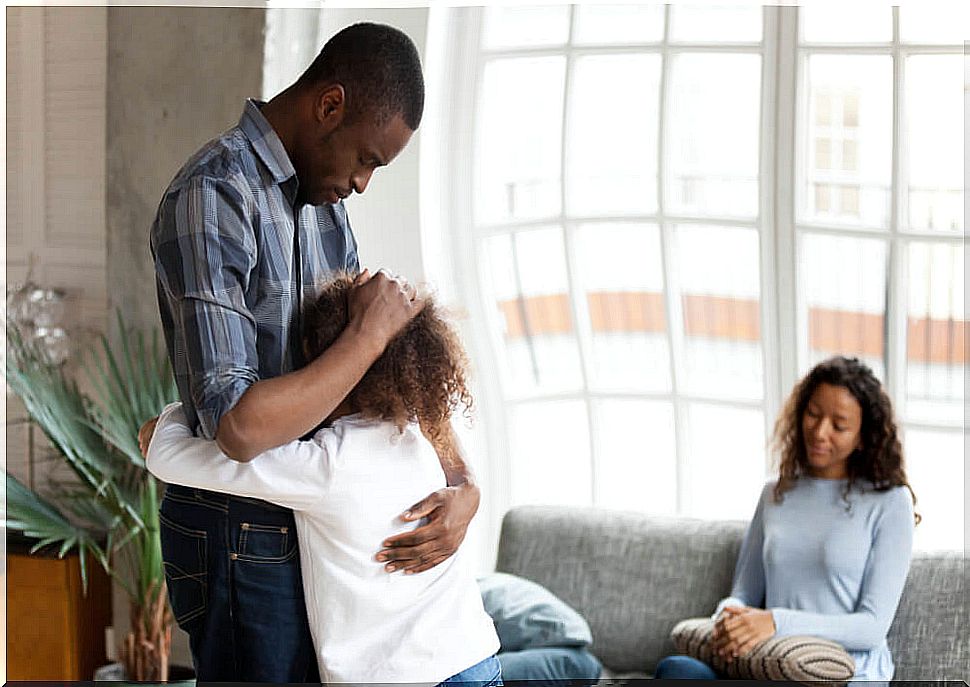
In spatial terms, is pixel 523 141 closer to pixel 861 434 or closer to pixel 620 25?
pixel 620 25

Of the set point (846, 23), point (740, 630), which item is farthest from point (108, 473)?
point (846, 23)

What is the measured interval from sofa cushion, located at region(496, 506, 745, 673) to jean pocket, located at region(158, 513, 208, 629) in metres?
1.41

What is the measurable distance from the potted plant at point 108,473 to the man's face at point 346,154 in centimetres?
123

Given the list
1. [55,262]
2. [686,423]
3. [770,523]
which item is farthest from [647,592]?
[55,262]

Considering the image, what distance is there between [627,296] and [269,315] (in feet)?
6.53

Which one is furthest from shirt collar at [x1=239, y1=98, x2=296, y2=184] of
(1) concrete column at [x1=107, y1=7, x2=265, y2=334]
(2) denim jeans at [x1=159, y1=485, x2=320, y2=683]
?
(1) concrete column at [x1=107, y1=7, x2=265, y2=334]

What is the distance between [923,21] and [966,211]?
1.81ft

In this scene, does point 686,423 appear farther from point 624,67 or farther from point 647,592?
point 624,67

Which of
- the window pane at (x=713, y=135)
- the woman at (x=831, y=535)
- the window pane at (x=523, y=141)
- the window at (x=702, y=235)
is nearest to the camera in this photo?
the woman at (x=831, y=535)

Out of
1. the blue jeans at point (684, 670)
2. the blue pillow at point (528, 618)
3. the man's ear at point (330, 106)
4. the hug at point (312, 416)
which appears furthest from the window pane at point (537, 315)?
the man's ear at point (330, 106)

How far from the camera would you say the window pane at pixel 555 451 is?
11.9ft

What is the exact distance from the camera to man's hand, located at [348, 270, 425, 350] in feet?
5.52

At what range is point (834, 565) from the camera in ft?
9.03

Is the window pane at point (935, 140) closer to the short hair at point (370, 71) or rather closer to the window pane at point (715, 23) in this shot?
the window pane at point (715, 23)
